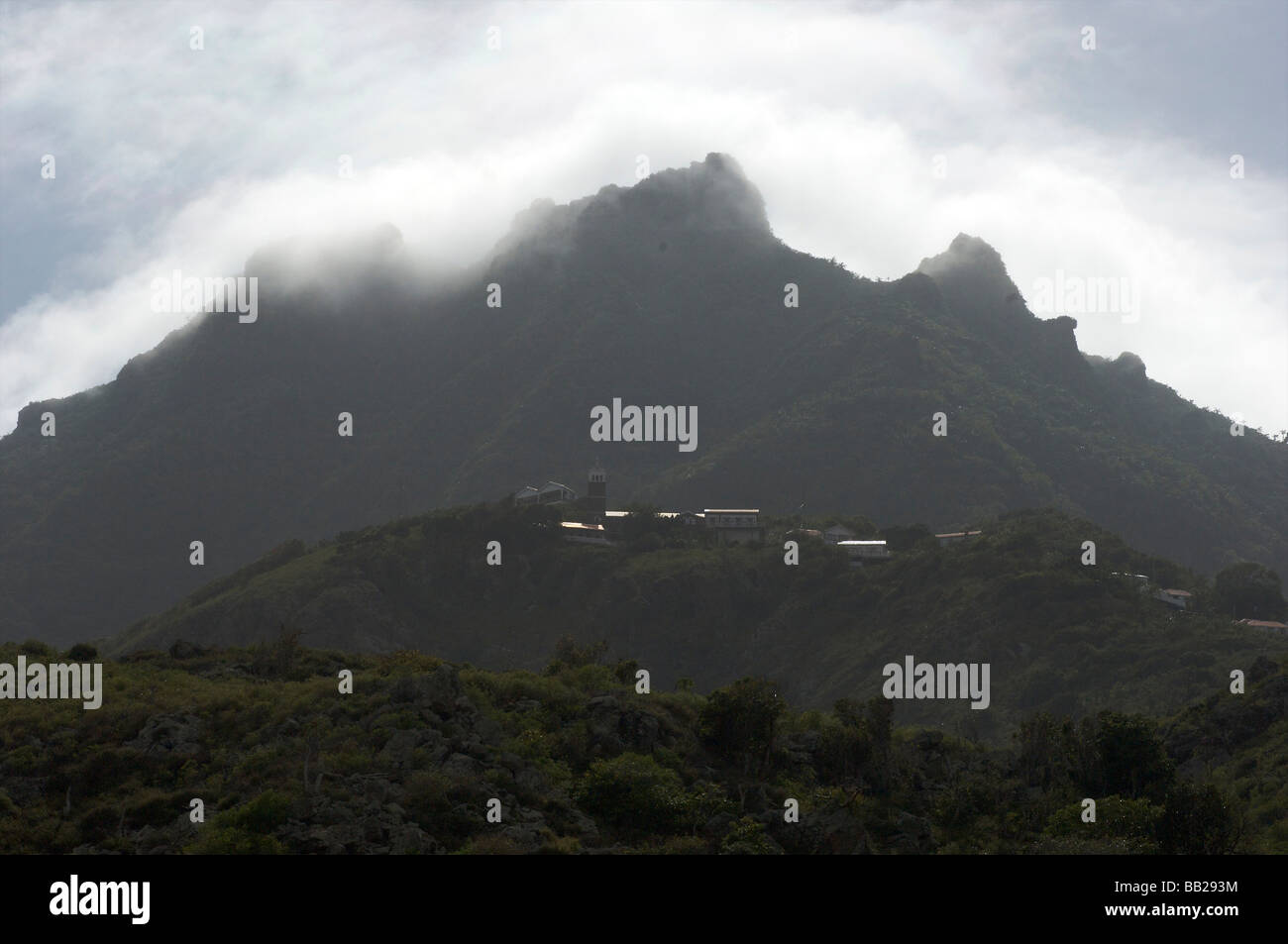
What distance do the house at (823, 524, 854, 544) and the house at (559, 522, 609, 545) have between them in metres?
20.8

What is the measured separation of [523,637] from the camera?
98.3 m

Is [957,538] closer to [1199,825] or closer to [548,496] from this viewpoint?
[548,496]

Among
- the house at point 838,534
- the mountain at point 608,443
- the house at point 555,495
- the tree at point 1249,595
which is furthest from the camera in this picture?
the mountain at point 608,443

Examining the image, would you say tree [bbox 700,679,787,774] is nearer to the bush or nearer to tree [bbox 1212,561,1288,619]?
the bush

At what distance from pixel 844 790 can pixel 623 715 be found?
688 centimetres

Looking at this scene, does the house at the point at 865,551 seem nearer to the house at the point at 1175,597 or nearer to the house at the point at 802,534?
the house at the point at 802,534

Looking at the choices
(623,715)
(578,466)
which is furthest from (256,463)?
(623,715)

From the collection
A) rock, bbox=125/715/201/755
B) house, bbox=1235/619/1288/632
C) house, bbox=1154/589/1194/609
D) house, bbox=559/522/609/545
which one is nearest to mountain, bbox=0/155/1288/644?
house, bbox=559/522/609/545

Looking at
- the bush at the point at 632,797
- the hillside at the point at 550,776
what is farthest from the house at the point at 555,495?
the bush at the point at 632,797

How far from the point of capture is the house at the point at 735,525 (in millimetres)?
116062

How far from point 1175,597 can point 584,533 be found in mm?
50290

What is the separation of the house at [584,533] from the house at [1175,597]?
153 ft

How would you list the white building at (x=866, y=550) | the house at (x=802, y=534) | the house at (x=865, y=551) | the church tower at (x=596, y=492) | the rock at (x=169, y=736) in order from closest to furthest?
1. the rock at (x=169, y=736)
2. the house at (x=865, y=551)
3. the white building at (x=866, y=550)
4. the house at (x=802, y=534)
5. the church tower at (x=596, y=492)

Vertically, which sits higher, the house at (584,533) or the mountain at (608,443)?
the mountain at (608,443)
